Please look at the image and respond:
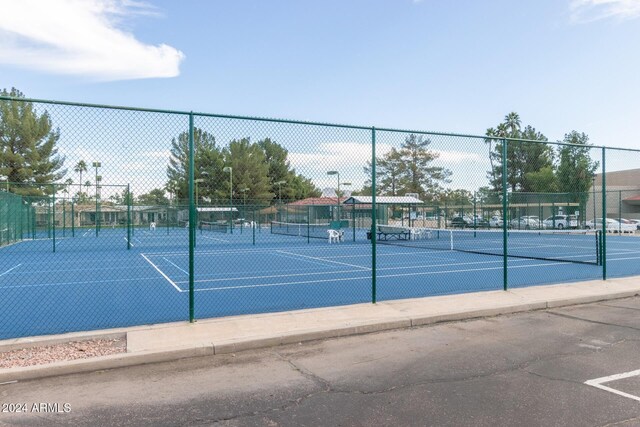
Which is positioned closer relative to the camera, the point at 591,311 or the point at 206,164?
the point at 591,311

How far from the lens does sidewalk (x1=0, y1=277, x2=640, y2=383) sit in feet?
19.3

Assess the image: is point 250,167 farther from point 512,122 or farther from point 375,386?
point 512,122

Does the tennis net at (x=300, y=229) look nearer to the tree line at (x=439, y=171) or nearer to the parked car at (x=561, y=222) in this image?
the tree line at (x=439, y=171)

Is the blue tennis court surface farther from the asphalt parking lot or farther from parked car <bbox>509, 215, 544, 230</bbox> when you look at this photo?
parked car <bbox>509, 215, 544, 230</bbox>

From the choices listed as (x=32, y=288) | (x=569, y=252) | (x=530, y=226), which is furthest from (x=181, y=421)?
(x=530, y=226)

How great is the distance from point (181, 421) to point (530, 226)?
35383 millimetres

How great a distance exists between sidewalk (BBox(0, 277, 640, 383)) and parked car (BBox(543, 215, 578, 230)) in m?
25.2

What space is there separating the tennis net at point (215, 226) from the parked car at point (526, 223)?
2091 centimetres

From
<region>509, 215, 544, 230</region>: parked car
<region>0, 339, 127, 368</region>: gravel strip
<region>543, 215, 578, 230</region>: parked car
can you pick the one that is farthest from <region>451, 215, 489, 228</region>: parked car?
<region>0, 339, 127, 368</region>: gravel strip

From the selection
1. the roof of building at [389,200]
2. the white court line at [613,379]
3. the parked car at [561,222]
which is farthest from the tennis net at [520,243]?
the white court line at [613,379]

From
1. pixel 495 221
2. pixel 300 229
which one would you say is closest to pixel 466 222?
pixel 495 221

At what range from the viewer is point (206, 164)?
10391 millimetres

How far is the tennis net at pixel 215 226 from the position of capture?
114ft

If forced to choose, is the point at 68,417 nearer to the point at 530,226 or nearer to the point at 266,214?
the point at 266,214
